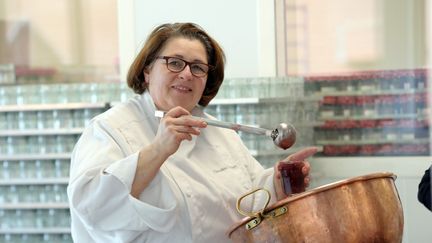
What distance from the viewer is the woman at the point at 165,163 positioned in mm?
1583

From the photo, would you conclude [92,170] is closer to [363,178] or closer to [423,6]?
[363,178]

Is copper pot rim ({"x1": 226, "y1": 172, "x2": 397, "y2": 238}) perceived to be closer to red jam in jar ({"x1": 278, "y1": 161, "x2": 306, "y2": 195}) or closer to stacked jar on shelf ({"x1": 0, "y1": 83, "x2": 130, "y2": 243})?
Answer: red jam in jar ({"x1": 278, "y1": 161, "x2": 306, "y2": 195})

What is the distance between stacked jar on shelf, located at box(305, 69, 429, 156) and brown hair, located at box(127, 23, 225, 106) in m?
2.30

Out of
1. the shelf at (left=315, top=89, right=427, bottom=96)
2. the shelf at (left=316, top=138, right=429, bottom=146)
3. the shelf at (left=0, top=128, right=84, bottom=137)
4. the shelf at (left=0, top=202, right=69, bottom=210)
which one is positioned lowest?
the shelf at (left=0, top=202, right=69, bottom=210)

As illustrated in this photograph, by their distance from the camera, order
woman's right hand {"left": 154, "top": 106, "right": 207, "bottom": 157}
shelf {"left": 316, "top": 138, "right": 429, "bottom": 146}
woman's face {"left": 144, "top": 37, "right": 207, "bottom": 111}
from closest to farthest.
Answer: woman's right hand {"left": 154, "top": 106, "right": 207, "bottom": 157} → woman's face {"left": 144, "top": 37, "right": 207, "bottom": 111} → shelf {"left": 316, "top": 138, "right": 429, "bottom": 146}

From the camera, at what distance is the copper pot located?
134cm

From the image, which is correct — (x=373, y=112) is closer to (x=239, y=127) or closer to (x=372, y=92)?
(x=372, y=92)

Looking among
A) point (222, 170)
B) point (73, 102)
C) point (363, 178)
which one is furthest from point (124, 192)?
point (73, 102)

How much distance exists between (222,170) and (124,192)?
1.14ft

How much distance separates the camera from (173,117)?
5.19 ft

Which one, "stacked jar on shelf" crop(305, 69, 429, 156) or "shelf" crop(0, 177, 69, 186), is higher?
"stacked jar on shelf" crop(305, 69, 429, 156)

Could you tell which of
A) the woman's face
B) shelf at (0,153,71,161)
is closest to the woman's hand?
the woman's face

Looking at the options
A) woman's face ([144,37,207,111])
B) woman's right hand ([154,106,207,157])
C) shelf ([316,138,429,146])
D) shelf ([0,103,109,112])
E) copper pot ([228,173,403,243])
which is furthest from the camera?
shelf ([0,103,109,112])

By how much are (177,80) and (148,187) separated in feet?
0.91
